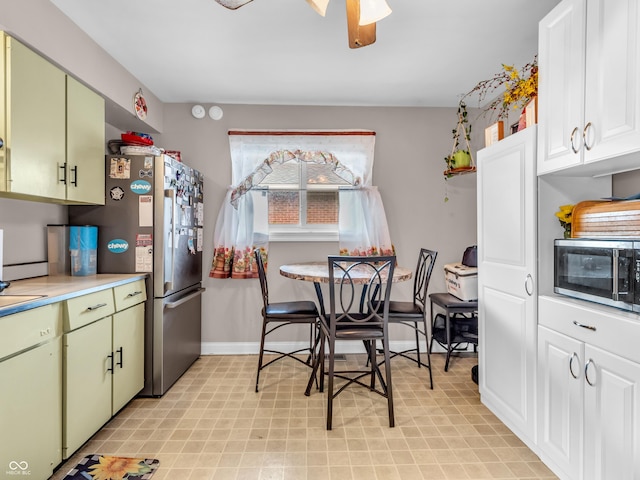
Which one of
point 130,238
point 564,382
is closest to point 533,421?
point 564,382

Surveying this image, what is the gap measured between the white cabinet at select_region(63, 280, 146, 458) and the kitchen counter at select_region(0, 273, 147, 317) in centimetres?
5

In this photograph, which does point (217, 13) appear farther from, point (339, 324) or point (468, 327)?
point (468, 327)

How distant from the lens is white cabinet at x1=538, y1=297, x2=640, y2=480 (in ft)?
4.31

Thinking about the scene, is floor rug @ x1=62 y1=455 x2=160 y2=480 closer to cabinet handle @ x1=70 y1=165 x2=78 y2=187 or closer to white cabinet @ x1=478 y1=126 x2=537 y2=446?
cabinet handle @ x1=70 y1=165 x2=78 y2=187

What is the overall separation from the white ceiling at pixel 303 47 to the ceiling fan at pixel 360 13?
42cm

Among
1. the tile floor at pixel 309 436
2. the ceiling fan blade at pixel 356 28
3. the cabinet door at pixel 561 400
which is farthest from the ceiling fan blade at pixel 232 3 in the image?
the tile floor at pixel 309 436

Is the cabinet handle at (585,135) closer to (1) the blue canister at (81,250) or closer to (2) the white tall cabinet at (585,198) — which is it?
(2) the white tall cabinet at (585,198)

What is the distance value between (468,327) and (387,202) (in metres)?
1.41

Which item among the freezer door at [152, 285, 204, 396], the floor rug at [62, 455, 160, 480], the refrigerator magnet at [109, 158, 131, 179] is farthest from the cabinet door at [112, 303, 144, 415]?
the refrigerator magnet at [109, 158, 131, 179]

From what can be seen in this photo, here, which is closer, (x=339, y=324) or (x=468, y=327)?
(x=339, y=324)

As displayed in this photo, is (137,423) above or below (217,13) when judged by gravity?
below

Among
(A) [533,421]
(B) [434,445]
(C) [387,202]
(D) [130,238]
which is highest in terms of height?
(C) [387,202]

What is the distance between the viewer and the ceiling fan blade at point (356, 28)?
165cm

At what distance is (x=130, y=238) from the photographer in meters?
2.54
